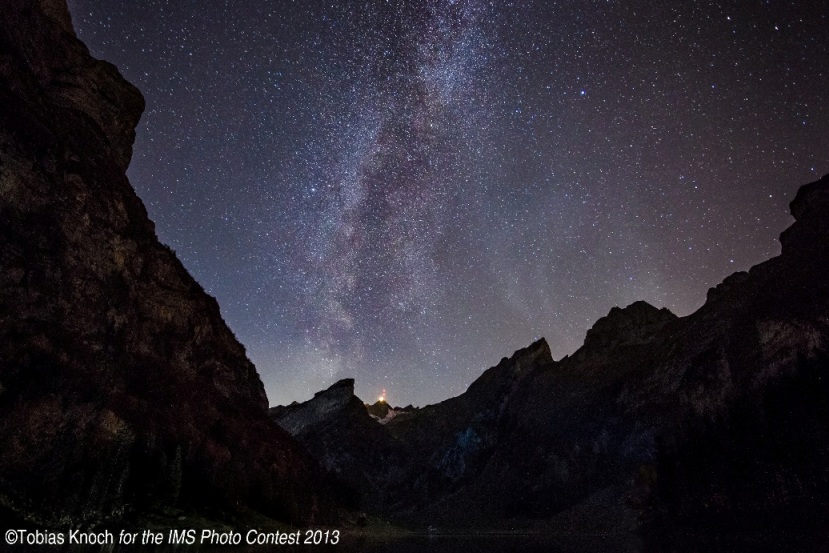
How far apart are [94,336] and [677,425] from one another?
109738 millimetres

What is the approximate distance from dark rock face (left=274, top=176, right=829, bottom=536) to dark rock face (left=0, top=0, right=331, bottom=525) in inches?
2522

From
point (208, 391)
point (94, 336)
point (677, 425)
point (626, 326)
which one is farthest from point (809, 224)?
point (94, 336)

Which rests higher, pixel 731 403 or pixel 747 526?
pixel 731 403

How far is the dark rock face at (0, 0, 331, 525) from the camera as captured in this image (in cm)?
4216

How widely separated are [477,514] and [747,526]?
8338cm

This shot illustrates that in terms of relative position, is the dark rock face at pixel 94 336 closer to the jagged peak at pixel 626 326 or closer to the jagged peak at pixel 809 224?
the jagged peak at pixel 809 224

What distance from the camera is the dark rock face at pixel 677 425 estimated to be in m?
79.9

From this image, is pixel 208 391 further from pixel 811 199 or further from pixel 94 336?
pixel 811 199

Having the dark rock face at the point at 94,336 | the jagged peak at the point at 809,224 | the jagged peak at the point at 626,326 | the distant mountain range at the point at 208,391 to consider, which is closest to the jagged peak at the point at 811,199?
the jagged peak at the point at 809,224

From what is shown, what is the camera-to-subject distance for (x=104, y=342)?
53.8m

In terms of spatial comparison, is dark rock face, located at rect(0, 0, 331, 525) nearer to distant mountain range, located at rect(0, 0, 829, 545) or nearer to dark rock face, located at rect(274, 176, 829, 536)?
distant mountain range, located at rect(0, 0, 829, 545)

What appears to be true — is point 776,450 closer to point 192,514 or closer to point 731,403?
point 731,403

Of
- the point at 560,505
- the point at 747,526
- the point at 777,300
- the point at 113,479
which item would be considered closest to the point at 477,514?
the point at 560,505

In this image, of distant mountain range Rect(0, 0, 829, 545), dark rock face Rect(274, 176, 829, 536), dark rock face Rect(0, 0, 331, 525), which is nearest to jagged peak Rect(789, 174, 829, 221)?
dark rock face Rect(274, 176, 829, 536)
